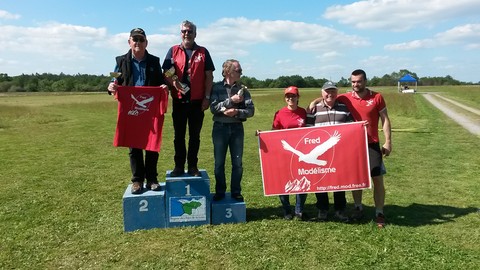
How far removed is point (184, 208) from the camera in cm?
579

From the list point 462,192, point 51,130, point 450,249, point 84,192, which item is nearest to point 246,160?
point 84,192

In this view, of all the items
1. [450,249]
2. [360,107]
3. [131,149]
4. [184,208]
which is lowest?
[450,249]

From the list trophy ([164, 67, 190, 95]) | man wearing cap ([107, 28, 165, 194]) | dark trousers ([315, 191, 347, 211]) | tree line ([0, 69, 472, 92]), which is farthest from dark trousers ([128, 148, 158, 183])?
tree line ([0, 69, 472, 92])

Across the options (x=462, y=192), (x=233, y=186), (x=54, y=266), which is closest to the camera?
(x=54, y=266)

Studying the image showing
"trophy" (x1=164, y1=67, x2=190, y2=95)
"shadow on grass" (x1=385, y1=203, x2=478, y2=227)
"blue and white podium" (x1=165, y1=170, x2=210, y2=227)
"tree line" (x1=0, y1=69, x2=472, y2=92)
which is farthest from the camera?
"tree line" (x1=0, y1=69, x2=472, y2=92)

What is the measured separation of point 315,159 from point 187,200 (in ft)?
6.31

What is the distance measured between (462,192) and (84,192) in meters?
7.54

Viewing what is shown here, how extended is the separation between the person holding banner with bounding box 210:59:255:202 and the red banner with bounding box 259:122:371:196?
385 millimetres

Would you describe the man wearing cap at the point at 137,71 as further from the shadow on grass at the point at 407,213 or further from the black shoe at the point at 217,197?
the shadow on grass at the point at 407,213

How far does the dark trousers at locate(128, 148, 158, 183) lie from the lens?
5.85 m

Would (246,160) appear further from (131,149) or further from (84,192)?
(131,149)

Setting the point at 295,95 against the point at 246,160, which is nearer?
the point at 295,95

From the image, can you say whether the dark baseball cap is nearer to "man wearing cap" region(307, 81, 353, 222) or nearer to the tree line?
"man wearing cap" region(307, 81, 353, 222)

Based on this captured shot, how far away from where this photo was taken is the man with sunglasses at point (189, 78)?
223 inches
